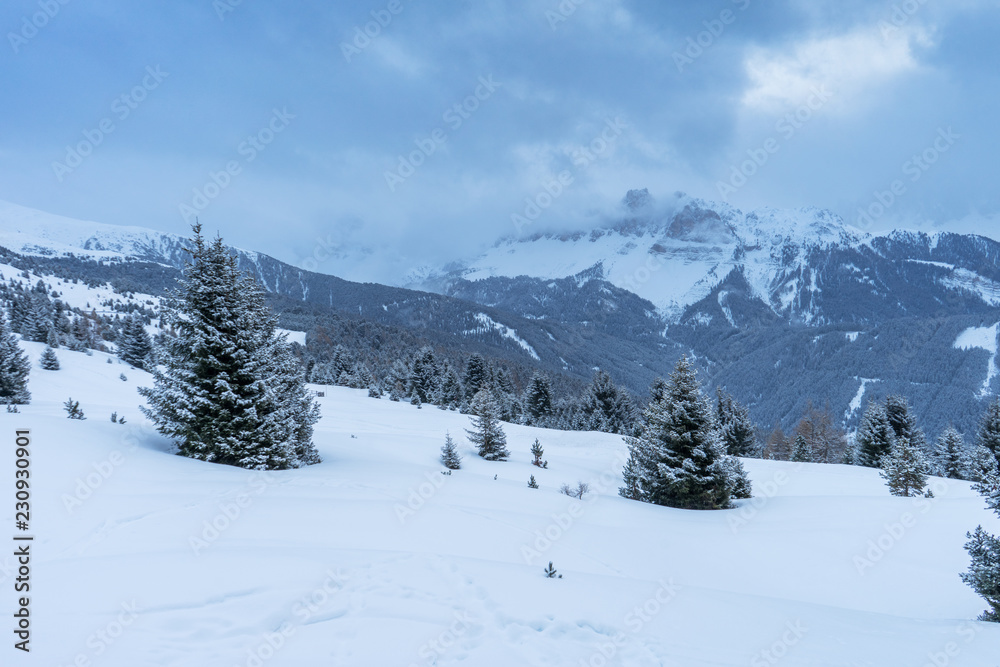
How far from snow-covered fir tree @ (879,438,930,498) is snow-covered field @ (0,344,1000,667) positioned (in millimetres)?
3248

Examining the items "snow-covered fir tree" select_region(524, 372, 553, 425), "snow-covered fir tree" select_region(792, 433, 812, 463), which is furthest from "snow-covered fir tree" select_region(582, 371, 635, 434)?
"snow-covered fir tree" select_region(792, 433, 812, 463)

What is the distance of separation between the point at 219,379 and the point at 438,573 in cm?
908

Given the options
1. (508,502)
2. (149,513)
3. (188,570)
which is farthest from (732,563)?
(149,513)

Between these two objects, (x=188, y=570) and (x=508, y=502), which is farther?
(x=508, y=502)

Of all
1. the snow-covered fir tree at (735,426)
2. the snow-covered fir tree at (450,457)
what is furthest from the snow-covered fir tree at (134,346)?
the snow-covered fir tree at (735,426)

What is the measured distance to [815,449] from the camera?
4622 cm

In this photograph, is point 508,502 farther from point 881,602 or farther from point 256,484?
point 881,602

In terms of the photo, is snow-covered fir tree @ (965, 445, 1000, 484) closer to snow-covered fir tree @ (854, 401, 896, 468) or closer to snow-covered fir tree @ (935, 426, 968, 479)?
snow-covered fir tree @ (935, 426, 968, 479)

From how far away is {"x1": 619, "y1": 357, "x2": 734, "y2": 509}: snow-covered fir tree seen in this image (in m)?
14.7

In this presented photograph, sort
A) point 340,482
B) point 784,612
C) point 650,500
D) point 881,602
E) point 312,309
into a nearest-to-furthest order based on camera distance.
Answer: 1. point 784,612
2. point 881,602
3. point 340,482
4. point 650,500
5. point 312,309

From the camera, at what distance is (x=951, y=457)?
99.2 ft

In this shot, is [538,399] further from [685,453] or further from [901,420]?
[685,453]

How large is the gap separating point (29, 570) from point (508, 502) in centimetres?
858

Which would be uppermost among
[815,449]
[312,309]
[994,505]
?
[312,309]
